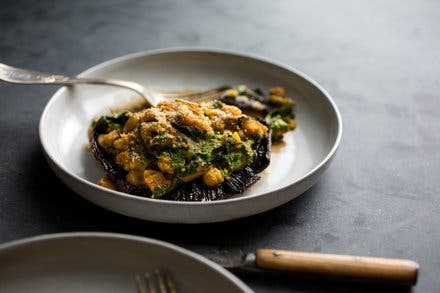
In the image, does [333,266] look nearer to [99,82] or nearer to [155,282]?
[155,282]

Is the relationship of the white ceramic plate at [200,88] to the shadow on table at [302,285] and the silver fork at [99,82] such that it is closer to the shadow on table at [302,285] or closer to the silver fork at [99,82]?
the silver fork at [99,82]

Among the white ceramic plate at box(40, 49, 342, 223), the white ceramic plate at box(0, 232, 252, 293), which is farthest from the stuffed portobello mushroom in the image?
the white ceramic plate at box(0, 232, 252, 293)

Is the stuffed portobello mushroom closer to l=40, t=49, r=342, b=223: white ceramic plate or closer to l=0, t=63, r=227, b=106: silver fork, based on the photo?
l=40, t=49, r=342, b=223: white ceramic plate

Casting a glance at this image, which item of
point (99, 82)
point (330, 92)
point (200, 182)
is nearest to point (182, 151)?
point (200, 182)

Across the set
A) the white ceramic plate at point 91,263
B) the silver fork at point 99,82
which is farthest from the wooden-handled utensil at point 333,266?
the silver fork at point 99,82

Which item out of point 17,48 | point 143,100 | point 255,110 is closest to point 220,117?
point 255,110

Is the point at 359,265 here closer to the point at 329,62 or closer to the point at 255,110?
the point at 255,110
